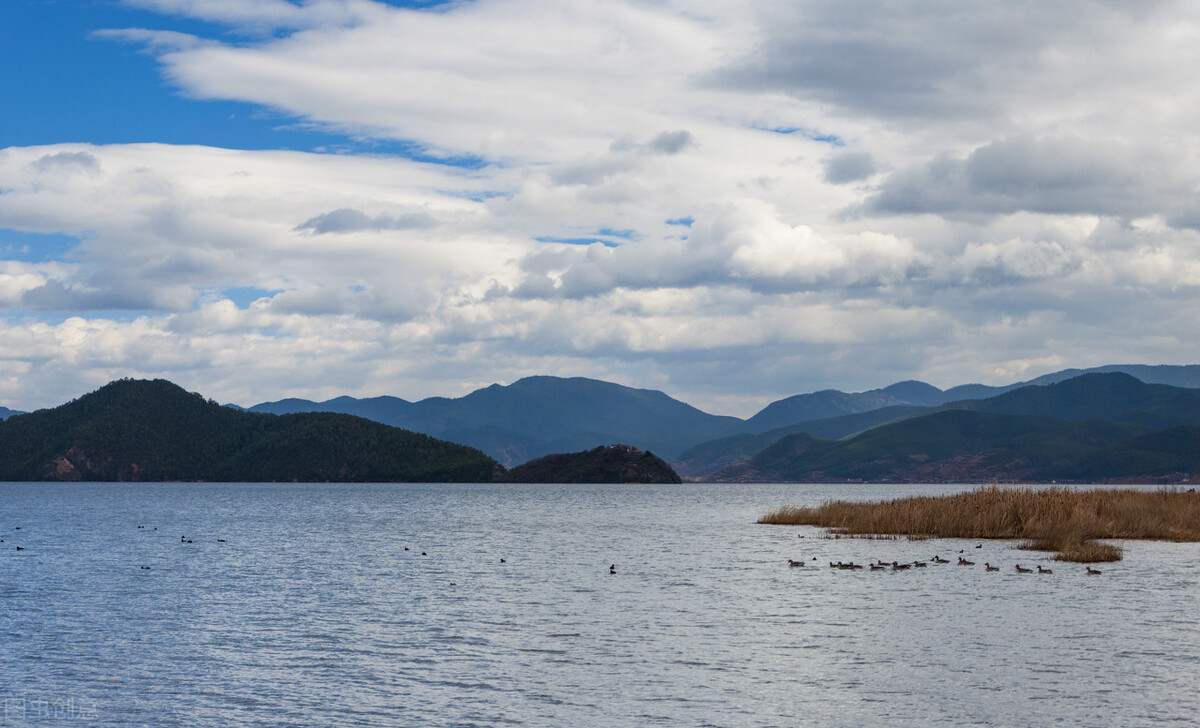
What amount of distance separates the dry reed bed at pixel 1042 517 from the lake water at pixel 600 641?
457 centimetres

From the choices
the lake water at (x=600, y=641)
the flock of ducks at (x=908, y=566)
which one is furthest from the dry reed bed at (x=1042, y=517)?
the flock of ducks at (x=908, y=566)

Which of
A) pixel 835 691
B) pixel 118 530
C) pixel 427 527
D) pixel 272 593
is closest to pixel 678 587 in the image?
pixel 272 593

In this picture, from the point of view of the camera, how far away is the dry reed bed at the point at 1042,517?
78.0 metres

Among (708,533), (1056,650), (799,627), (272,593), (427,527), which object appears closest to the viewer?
(1056,650)

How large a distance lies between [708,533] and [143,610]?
68590 millimetres

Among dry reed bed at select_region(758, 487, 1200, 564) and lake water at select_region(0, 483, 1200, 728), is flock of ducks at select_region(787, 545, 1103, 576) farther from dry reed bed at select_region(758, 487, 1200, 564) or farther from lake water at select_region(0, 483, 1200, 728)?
dry reed bed at select_region(758, 487, 1200, 564)

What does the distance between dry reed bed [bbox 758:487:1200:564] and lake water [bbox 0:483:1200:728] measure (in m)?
4.57

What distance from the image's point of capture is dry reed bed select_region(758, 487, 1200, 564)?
7800cm

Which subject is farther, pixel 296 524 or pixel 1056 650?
pixel 296 524

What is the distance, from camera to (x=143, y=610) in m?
47.8

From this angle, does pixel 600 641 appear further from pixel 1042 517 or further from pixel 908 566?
pixel 1042 517

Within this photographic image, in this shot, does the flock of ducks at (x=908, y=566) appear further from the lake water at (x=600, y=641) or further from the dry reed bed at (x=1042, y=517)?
the dry reed bed at (x=1042, y=517)

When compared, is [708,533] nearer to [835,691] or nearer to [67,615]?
[67,615]

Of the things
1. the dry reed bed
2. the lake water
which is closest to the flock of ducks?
the lake water
